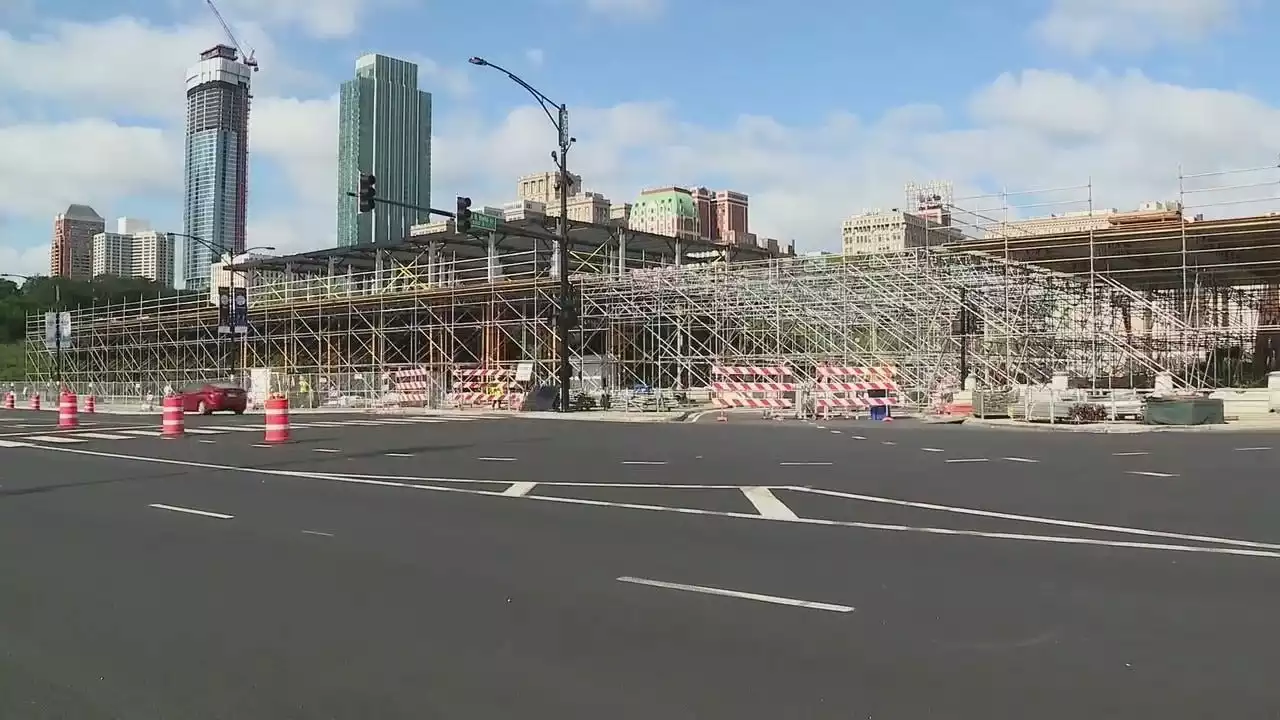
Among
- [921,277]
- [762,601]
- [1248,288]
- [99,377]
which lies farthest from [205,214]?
[762,601]

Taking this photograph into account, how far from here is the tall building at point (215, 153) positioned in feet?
352

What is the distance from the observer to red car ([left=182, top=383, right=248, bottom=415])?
40.9 metres

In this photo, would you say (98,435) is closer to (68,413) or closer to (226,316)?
(68,413)

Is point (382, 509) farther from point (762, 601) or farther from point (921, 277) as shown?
point (921, 277)

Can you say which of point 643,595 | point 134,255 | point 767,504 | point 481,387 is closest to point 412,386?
point 481,387

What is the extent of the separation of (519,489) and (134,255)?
135 meters

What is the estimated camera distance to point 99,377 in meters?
77.5

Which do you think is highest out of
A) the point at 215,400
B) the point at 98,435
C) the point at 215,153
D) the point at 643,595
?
the point at 215,153

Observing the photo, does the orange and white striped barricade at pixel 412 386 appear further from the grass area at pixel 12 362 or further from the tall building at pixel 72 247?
the tall building at pixel 72 247

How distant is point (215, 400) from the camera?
40.9m

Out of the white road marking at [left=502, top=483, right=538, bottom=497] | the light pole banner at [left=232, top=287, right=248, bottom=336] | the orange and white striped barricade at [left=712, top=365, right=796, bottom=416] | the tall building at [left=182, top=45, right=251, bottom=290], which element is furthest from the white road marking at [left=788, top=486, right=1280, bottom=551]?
the tall building at [left=182, top=45, right=251, bottom=290]

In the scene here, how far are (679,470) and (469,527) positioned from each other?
6.43m

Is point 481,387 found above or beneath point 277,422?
above

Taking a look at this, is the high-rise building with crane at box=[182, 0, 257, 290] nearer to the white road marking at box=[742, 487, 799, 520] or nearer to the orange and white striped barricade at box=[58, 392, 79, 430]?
the orange and white striped barricade at box=[58, 392, 79, 430]
